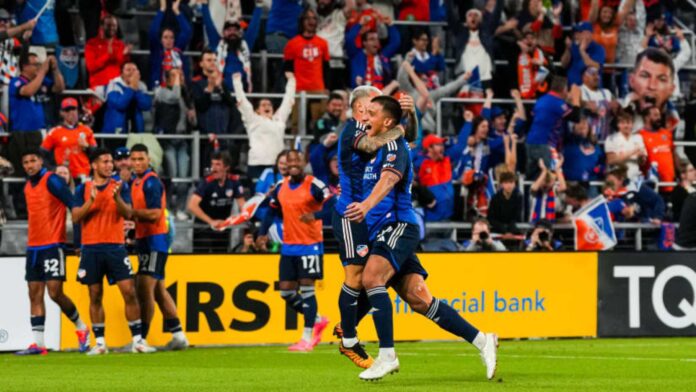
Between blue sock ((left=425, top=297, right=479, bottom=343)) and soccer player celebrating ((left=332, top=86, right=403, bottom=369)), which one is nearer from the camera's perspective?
blue sock ((left=425, top=297, right=479, bottom=343))

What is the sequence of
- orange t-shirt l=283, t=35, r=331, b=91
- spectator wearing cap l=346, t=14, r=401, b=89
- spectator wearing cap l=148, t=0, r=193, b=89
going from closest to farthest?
spectator wearing cap l=148, t=0, r=193, b=89
orange t-shirt l=283, t=35, r=331, b=91
spectator wearing cap l=346, t=14, r=401, b=89

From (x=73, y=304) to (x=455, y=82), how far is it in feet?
30.5

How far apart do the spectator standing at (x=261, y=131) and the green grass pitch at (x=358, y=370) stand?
170 inches

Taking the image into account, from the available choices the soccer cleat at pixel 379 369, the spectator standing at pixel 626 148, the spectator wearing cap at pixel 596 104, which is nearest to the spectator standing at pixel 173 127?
the spectator wearing cap at pixel 596 104

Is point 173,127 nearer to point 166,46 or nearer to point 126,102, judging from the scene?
point 126,102

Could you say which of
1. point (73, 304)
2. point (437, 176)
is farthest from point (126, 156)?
point (437, 176)

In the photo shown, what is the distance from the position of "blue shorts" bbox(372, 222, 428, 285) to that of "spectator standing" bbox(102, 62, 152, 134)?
406 inches

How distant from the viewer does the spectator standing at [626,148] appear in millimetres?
23969

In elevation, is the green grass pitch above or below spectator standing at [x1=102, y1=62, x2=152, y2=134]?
below

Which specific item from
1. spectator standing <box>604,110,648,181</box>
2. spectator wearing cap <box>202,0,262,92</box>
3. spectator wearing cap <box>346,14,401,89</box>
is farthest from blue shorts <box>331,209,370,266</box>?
spectator standing <box>604,110,648,181</box>

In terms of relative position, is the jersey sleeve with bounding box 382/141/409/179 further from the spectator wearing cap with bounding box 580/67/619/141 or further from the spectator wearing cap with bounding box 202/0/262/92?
the spectator wearing cap with bounding box 580/67/619/141

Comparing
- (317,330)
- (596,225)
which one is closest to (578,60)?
(596,225)

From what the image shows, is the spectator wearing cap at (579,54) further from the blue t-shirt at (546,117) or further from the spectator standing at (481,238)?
the spectator standing at (481,238)

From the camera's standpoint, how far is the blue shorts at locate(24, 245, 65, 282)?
16875 millimetres
